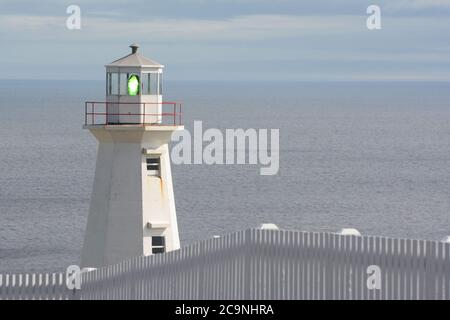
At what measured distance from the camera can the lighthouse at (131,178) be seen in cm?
2742

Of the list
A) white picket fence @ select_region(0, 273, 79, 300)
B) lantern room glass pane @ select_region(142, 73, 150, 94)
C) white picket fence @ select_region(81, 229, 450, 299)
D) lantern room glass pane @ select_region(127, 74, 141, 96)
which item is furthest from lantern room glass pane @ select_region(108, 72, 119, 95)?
white picket fence @ select_region(0, 273, 79, 300)

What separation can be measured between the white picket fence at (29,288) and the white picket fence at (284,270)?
544 millimetres

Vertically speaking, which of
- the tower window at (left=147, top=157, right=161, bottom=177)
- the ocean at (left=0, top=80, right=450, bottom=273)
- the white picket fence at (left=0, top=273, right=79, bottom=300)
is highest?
the tower window at (left=147, top=157, right=161, bottom=177)

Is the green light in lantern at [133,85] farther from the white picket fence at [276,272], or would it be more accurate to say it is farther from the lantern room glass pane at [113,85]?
the white picket fence at [276,272]

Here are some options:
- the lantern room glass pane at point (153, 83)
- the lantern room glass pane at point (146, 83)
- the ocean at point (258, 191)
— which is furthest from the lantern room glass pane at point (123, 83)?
the ocean at point (258, 191)

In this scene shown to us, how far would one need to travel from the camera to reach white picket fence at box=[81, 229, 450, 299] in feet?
54.9

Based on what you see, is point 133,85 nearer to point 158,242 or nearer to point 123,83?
point 123,83

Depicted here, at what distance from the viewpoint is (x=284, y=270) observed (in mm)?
18750

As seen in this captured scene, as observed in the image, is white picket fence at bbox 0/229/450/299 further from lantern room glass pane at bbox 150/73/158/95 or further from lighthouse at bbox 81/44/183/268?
lantern room glass pane at bbox 150/73/158/95

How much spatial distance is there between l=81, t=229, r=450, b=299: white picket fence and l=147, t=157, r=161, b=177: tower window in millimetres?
5623

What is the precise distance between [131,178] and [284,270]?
924cm

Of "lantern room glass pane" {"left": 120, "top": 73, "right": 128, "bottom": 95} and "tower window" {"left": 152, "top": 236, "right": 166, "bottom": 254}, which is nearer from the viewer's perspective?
"tower window" {"left": 152, "top": 236, "right": 166, "bottom": 254}

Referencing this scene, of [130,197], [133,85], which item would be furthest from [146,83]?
[130,197]
